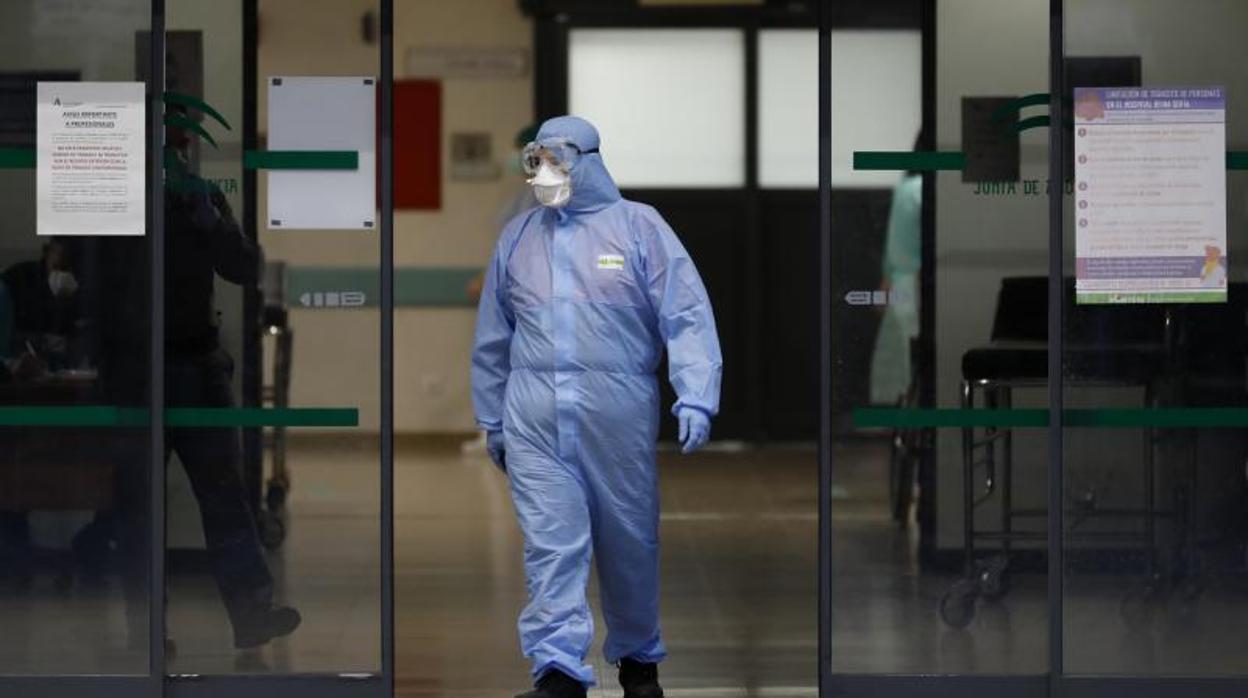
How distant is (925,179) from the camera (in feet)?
21.4

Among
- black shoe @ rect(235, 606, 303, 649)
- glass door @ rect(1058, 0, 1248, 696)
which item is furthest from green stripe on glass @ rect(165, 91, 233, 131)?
glass door @ rect(1058, 0, 1248, 696)

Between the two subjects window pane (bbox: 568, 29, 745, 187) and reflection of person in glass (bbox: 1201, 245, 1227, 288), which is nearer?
reflection of person in glass (bbox: 1201, 245, 1227, 288)

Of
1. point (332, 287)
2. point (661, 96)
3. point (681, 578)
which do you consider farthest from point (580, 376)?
point (661, 96)

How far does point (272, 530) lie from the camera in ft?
21.4

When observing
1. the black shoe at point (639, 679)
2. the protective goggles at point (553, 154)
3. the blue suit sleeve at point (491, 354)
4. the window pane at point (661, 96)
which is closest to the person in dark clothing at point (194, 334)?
the blue suit sleeve at point (491, 354)

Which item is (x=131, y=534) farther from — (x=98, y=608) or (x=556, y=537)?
(x=556, y=537)

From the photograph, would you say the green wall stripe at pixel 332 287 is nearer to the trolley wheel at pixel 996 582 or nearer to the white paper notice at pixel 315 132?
the white paper notice at pixel 315 132

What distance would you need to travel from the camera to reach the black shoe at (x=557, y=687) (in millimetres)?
6219

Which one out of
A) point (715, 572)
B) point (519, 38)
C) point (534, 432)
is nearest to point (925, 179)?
point (534, 432)

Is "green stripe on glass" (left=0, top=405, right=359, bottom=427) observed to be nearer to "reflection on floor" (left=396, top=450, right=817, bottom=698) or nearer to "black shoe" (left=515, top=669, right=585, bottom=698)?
"black shoe" (left=515, top=669, right=585, bottom=698)

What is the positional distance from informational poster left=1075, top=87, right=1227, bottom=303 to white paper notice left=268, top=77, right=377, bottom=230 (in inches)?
75.7

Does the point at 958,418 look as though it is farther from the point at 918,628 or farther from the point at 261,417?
the point at 261,417

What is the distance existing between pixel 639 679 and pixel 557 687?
0.41 m

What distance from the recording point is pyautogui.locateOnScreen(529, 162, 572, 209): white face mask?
246 inches
